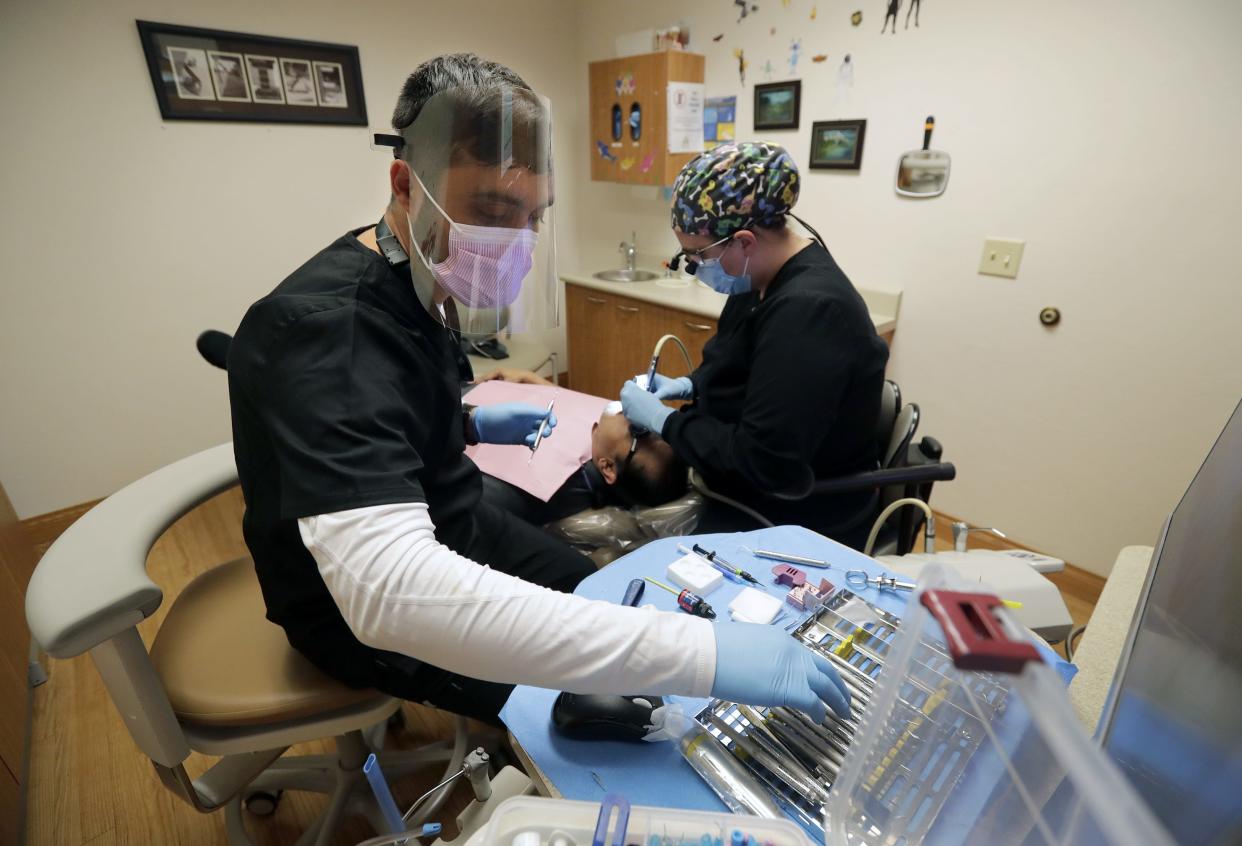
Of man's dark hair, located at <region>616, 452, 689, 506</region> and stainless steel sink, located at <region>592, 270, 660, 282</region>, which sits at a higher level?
stainless steel sink, located at <region>592, 270, 660, 282</region>

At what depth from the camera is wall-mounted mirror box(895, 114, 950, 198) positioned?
2.14 m

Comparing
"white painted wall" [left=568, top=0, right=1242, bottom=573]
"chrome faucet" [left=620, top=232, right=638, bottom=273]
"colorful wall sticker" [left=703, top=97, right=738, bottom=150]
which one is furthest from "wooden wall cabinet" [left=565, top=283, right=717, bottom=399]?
"colorful wall sticker" [left=703, top=97, right=738, bottom=150]

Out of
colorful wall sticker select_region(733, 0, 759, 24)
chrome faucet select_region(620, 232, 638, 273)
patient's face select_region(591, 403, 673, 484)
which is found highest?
colorful wall sticker select_region(733, 0, 759, 24)

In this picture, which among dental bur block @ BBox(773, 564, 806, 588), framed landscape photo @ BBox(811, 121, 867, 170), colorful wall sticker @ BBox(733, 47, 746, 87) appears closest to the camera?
dental bur block @ BBox(773, 564, 806, 588)

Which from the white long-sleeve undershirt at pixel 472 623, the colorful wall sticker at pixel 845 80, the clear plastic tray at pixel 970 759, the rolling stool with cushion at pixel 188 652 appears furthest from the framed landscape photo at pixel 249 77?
the clear plastic tray at pixel 970 759

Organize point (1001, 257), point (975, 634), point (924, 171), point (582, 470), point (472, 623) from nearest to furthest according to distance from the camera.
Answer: point (975, 634) → point (472, 623) → point (582, 470) → point (1001, 257) → point (924, 171)

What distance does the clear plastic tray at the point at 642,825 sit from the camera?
50 centimetres

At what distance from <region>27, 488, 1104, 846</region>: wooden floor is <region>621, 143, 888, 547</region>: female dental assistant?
1023 mm

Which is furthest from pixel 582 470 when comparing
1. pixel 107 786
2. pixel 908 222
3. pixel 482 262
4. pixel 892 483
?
pixel 908 222

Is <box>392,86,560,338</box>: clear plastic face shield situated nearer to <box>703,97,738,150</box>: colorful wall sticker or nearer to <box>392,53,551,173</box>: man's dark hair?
<box>392,53,551,173</box>: man's dark hair

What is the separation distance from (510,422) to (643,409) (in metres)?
0.36

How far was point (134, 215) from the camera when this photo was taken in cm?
227

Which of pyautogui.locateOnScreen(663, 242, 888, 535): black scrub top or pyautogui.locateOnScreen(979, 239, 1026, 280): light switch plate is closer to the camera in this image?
pyautogui.locateOnScreen(663, 242, 888, 535): black scrub top

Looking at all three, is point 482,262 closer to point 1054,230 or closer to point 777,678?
point 777,678
